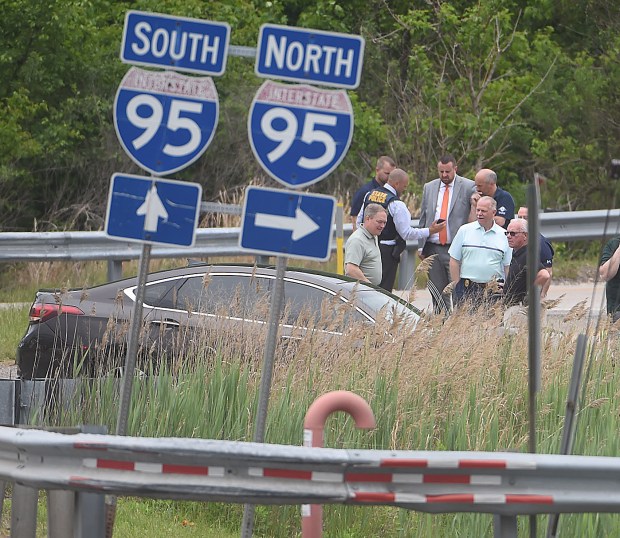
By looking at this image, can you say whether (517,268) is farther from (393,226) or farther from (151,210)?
(151,210)

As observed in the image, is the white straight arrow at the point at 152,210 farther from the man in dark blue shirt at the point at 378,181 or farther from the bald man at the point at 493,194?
the man in dark blue shirt at the point at 378,181

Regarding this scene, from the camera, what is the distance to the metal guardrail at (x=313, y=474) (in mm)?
5227

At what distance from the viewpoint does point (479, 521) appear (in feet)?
23.0

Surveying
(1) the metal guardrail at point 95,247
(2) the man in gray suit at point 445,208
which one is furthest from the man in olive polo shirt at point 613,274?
(1) the metal guardrail at point 95,247

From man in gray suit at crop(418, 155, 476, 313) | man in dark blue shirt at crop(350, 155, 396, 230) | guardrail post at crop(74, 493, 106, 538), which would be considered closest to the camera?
guardrail post at crop(74, 493, 106, 538)

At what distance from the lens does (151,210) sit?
670 centimetres

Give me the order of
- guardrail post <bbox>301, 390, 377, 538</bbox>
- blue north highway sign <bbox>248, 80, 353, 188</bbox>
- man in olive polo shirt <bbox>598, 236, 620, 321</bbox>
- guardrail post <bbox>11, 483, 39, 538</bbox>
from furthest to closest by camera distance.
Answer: man in olive polo shirt <bbox>598, 236, 620, 321</bbox> < blue north highway sign <bbox>248, 80, 353, 188</bbox> < guardrail post <bbox>11, 483, 39, 538</bbox> < guardrail post <bbox>301, 390, 377, 538</bbox>

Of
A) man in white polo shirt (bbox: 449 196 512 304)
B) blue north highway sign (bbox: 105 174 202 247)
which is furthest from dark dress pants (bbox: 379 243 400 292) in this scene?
blue north highway sign (bbox: 105 174 202 247)

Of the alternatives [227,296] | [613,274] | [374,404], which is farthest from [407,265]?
[374,404]

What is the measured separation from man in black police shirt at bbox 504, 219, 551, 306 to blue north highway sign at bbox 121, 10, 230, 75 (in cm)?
572

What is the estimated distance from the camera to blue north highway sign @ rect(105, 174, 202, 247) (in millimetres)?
6688

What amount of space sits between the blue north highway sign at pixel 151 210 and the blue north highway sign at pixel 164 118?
3.9 inches

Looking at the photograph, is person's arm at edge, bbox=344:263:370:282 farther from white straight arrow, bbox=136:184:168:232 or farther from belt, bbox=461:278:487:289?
white straight arrow, bbox=136:184:168:232

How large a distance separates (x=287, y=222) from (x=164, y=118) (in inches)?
31.1
